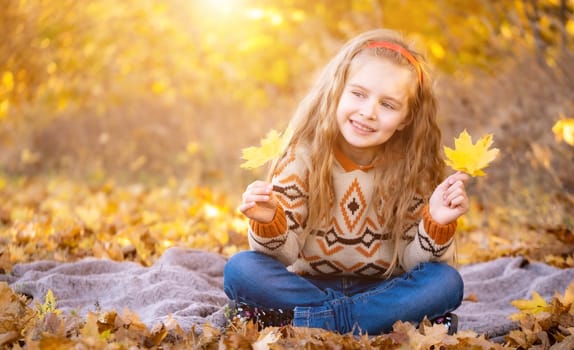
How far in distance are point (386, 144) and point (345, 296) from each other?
685mm

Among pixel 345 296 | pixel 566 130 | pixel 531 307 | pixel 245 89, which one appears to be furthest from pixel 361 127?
pixel 245 89

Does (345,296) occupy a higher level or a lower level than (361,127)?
lower

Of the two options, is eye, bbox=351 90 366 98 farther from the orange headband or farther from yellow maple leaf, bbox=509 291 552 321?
yellow maple leaf, bbox=509 291 552 321

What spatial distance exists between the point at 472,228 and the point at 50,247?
2.48m

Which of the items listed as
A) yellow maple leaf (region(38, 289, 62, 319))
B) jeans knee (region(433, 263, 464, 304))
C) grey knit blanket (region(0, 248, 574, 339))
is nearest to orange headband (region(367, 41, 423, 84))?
jeans knee (region(433, 263, 464, 304))

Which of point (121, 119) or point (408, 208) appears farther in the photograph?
point (121, 119)

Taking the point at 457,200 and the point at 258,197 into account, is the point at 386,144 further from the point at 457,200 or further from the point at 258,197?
the point at 258,197

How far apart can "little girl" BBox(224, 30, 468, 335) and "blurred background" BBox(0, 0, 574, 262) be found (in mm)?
1075

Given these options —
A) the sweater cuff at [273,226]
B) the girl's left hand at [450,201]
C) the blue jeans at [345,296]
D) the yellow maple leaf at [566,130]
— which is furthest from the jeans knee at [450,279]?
the yellow maple leaf at [566,130]

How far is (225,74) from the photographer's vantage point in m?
10.3

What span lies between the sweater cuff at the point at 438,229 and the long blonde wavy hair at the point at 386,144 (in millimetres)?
150

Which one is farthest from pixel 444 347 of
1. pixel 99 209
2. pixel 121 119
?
pixel 121 119

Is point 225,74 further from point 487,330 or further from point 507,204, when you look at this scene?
point 487,330

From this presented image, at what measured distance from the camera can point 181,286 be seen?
2.97 metres
